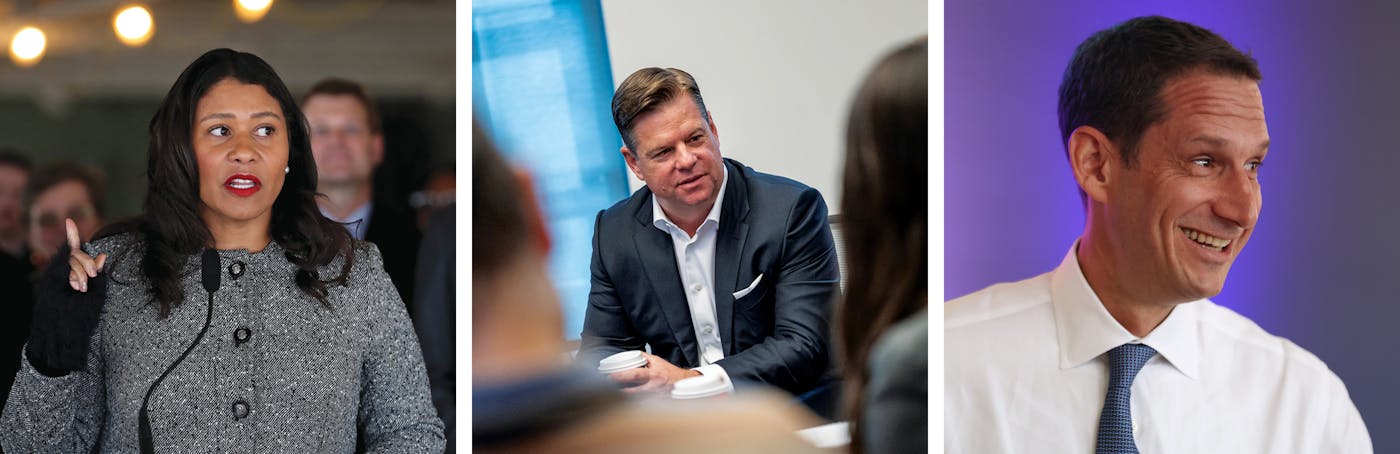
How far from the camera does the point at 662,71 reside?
11.0 ft

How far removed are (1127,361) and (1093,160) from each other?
23.0 inches

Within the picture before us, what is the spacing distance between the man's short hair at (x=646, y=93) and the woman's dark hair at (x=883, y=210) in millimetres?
473

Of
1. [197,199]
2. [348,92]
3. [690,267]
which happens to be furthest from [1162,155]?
[197,199]

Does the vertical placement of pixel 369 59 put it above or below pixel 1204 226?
above

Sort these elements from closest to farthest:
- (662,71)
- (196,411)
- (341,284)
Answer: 1. (196,411)
2. (341,284)
3. (662,71)

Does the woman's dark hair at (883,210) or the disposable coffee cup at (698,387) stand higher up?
the woman's dark hair at (883,210)

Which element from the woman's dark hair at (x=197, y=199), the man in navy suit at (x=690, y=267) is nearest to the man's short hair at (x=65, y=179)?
the woman's dark hair at (x=197, y=199)

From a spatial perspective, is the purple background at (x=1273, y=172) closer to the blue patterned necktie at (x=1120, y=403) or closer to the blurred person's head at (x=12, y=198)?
the blue patterned necktie at (x=1120, y=403)

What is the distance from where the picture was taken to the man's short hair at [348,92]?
320 cm

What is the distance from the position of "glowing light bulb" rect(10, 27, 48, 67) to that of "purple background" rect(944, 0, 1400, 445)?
251cm

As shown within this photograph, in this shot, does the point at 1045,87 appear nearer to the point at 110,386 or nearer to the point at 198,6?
the point at 198,6

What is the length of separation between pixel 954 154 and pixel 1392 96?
4.34 feet

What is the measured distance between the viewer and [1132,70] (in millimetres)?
3436

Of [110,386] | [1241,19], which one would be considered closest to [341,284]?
[110,386]
